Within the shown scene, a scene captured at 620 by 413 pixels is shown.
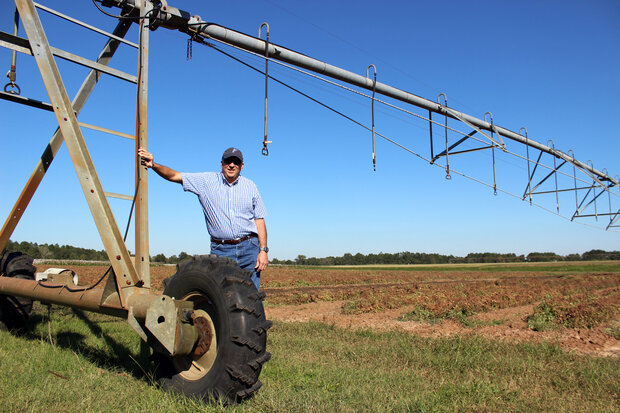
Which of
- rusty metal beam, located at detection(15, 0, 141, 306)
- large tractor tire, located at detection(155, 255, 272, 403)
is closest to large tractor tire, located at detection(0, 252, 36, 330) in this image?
rusty metal beam, located at detection(15, 0, 141, 306)

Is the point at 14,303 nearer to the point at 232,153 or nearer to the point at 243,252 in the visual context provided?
the point at 243,252

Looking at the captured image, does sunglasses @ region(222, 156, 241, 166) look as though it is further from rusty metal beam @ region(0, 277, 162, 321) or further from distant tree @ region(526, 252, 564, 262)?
distant tree @ region(526, 252, 564, 262)

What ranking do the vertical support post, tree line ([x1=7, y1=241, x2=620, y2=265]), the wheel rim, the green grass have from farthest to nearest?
tree line ([x1=7, y1=241, x2=620, y2=265]) → the vertical support post → the green grass → the wheel rim

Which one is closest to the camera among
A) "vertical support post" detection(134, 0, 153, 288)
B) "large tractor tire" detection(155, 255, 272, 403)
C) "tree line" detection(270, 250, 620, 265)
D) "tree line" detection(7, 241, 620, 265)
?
"large tractor tire" detection(155, 255, 272, 403)

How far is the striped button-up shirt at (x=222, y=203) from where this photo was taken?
3.60 metres

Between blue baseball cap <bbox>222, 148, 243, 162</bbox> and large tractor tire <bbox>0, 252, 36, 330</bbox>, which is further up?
blue baseball cap <bbox>222, 148, 243, 162</bbox>

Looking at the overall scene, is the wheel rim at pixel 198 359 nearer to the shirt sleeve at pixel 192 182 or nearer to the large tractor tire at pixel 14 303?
the shirt sleeve at pixel 192 182

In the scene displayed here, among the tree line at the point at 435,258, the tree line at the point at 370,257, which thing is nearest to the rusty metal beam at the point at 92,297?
the tree line at the point at 370,257

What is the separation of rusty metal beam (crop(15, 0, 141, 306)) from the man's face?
106cm

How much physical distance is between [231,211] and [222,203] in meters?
0.11

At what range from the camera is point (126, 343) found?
16.4 feet

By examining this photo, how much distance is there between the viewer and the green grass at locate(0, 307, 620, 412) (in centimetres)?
281

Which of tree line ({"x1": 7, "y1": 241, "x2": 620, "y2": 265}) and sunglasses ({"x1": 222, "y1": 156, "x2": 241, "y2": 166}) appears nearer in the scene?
sunglasses ({"x1": 222, "y1": 156, "x2": 241, "y2": 166})

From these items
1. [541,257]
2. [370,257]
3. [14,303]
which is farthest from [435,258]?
[14,303]
